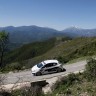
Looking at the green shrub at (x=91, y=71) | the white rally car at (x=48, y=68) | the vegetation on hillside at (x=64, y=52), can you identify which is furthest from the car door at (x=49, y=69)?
the vegetation on hillside at (x=64, y=52)

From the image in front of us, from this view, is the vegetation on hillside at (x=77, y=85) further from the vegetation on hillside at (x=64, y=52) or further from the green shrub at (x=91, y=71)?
the vegetation on hillside at (x=64, y=52)

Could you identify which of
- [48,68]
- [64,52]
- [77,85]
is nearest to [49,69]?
[48,68]

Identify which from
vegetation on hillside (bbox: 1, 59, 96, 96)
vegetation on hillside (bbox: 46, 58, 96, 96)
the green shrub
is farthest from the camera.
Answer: the green shrub

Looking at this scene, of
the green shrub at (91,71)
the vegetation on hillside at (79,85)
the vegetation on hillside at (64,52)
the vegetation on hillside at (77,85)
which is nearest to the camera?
the vegetation on hillside at (77,85)

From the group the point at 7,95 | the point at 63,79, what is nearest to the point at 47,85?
the point at 63,79

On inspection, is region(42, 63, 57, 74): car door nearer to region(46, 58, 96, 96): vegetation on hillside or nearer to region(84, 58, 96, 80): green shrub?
region(46, 58, 96, 96): vegetation on hillside

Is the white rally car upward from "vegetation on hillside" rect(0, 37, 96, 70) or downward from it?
upward

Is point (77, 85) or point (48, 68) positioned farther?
point (48, 68)

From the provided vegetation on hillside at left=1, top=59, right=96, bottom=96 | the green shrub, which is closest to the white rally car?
vegetation on hillside at left=1, top=59, right=96, bottom=96

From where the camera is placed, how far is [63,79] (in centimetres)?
2255

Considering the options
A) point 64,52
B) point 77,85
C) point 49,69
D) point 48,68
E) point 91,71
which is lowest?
point 64,52

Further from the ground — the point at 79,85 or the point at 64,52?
the point at 79,85

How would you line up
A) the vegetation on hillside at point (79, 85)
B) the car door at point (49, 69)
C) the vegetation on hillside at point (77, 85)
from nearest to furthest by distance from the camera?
the vegetation on hillside at point (77, 85)
the vegetation on hillside at point (79, 85)
the car door at point (49, 69)

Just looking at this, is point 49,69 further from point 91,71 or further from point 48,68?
point 91,71
